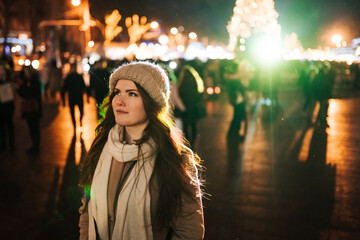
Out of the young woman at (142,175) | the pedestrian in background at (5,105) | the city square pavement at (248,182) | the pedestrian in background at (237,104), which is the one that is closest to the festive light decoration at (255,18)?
the pedestrian in background at (237,104)

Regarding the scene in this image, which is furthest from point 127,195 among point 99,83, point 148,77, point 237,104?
point 237,104

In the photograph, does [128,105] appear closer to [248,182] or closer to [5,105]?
[248,182]

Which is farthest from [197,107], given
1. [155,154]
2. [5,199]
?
[155,154]

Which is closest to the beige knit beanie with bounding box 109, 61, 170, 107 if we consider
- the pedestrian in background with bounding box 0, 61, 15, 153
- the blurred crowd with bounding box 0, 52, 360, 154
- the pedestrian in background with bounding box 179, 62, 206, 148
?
the blurred crowd with bounding box 0, 52, 360, 154

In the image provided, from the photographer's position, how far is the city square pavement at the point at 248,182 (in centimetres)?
472

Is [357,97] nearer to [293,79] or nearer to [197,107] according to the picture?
[293,79]

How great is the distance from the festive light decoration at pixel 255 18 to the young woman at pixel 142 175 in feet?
94.6

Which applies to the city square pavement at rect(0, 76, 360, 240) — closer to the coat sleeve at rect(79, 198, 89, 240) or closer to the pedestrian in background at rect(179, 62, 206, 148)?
the pedestrian in background at rect(179, 62, 206, 148)

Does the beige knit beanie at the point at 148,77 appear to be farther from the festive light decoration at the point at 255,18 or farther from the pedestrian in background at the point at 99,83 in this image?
the festive light decoration at the point at 255,18

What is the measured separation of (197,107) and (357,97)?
45.5 ft

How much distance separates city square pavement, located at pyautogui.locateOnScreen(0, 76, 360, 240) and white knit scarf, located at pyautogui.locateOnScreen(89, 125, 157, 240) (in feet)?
4.80

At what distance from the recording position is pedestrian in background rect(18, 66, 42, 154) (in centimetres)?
872

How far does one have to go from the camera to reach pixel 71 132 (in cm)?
1095

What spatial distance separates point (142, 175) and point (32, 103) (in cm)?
730
